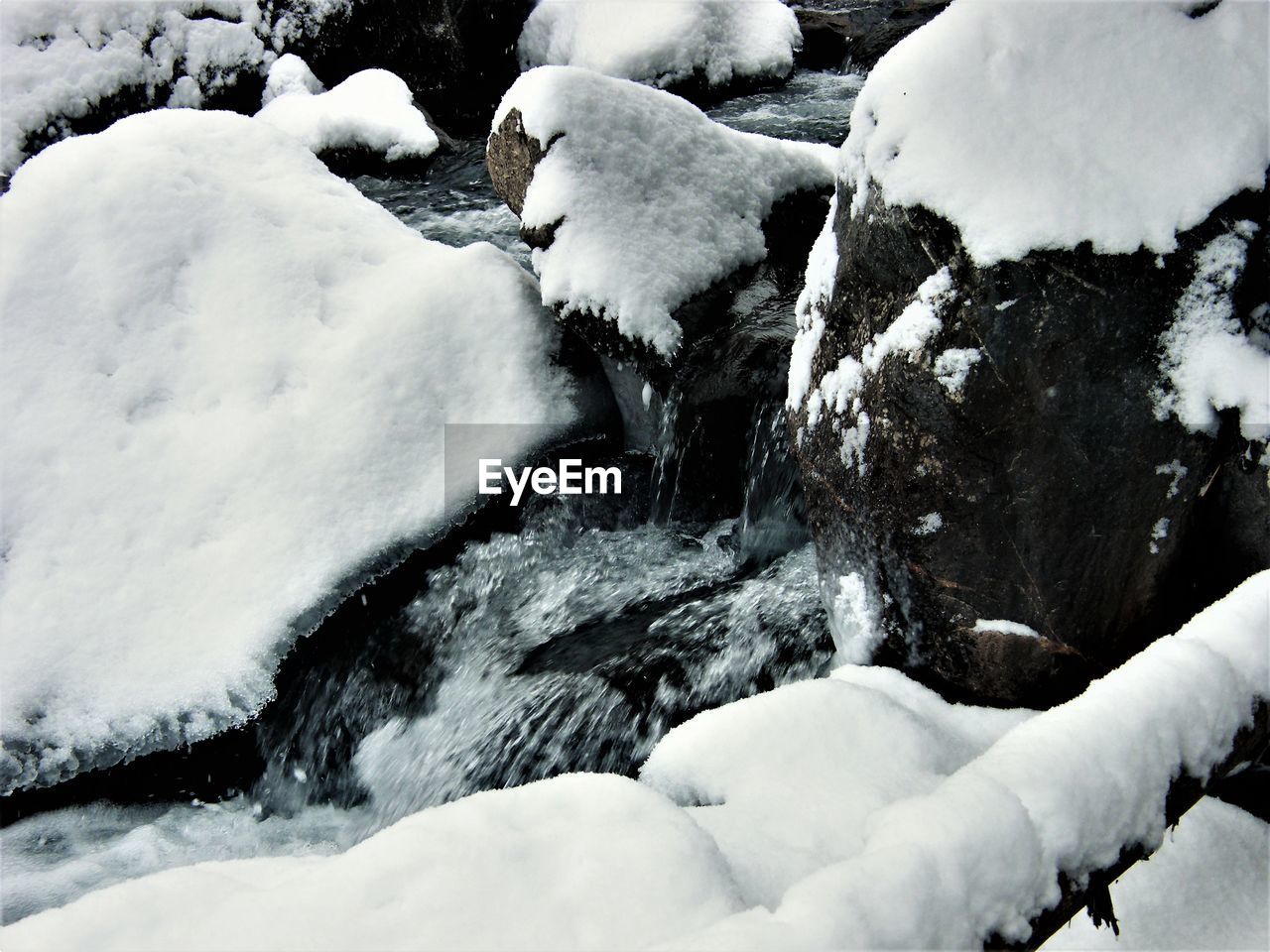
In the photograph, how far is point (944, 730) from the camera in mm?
2141

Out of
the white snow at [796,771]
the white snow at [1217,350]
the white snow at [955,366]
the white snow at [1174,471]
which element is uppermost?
the white snow at [1217,350]

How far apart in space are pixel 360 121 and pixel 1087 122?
617cm

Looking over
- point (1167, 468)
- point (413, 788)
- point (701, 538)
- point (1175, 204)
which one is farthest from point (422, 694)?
point (1175, 204)

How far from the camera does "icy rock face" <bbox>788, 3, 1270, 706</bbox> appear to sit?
6.48 feet

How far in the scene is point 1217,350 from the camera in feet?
6.48

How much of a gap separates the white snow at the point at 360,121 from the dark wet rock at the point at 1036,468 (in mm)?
5465

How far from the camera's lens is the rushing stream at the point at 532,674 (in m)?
2.88

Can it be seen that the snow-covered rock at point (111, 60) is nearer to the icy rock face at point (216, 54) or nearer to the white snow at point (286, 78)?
the icy rock face at point (216, 54)

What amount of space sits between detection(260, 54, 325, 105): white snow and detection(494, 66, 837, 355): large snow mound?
522 cm

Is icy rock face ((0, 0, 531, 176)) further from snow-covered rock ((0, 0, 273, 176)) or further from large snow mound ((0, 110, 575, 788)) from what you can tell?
large snow mound ((0, 110, 575, 788))

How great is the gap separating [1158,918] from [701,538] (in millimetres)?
2149

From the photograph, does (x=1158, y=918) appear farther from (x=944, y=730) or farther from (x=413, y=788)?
(x=413, y=788)

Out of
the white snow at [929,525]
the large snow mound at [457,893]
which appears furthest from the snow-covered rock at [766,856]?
the white snow at [929,525]

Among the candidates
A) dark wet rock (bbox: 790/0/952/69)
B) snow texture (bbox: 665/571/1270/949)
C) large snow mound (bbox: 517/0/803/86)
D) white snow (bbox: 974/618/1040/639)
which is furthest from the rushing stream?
dark wet rock (bbox: 790/0/952/69)
